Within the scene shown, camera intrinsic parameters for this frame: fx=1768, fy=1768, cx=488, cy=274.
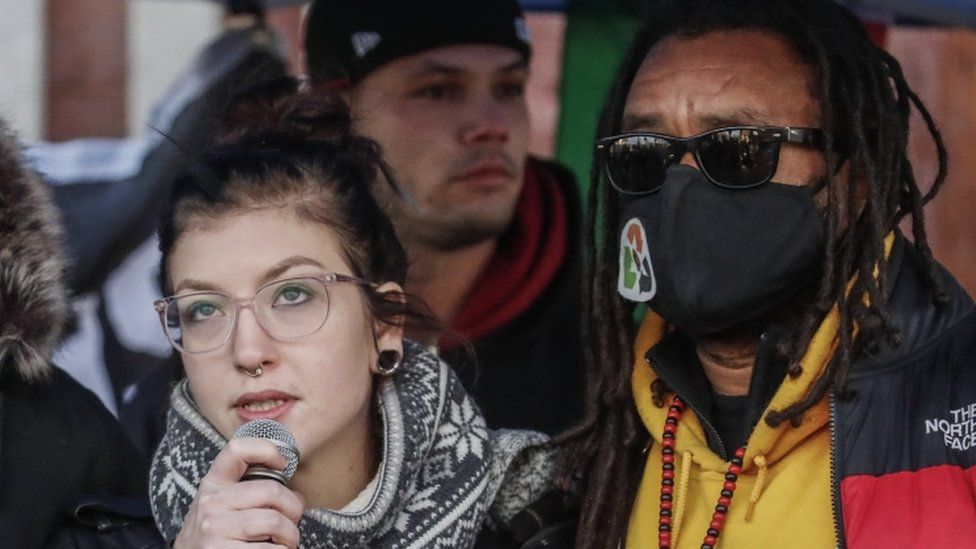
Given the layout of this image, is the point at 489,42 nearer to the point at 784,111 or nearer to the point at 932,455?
the point at 784,111

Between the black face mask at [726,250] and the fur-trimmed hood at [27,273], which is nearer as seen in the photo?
the black face mask at [726,250]

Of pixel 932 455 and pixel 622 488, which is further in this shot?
pixel 622 488

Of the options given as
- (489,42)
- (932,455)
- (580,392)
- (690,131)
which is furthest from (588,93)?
(932,455)

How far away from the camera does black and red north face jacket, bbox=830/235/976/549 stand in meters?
2.71

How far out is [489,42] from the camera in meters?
4.55

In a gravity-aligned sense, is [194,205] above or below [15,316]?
above

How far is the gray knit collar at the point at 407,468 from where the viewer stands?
2.88 metres

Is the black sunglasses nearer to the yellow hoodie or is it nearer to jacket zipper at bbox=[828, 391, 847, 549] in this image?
the yellow hoodie

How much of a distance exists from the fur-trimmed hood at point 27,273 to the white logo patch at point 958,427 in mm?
1545

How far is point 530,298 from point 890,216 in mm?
1420

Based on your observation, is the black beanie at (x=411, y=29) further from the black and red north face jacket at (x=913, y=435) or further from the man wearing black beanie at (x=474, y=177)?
the black and red north face jacket at (x=913, y=435)

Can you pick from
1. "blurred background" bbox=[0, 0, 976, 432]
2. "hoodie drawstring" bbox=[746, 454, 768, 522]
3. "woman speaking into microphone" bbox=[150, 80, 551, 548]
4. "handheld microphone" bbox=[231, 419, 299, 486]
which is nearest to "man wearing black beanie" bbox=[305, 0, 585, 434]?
"blurred background" bbox=[0, 0, 976, 432]

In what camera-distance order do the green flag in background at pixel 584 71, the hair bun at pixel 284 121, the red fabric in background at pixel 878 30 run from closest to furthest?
1. the hair bun at pixel 284 121
2. the red fabric in background at pixel 878 30
3. the green flag in background at pixel 584 71

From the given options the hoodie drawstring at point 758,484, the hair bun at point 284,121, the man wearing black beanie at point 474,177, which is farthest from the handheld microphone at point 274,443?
the man wearing black beanie at point 474,177
